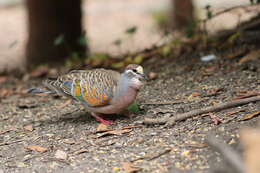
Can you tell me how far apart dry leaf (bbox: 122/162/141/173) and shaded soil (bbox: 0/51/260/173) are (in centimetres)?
4

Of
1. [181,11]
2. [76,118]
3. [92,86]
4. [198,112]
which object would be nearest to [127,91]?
[92,86]

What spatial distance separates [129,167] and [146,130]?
29.8 inches

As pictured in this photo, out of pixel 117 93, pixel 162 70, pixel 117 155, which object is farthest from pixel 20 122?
pixel 162 70

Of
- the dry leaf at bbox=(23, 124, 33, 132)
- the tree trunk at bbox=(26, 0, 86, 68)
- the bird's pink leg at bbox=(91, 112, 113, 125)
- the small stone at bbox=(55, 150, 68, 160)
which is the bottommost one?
the small stone at bbox=(55, 150, 68, 160)

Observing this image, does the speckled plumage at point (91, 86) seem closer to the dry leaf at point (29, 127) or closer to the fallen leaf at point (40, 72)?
the dry leaf at point (29, 127)

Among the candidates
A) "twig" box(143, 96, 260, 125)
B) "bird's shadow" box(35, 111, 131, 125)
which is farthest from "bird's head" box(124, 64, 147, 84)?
"bird's shadow" box(35, 111, 131, 125)

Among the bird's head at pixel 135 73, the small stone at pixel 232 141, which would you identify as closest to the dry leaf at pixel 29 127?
the bird's head at pixel 135 73

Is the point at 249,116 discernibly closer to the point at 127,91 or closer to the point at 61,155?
the point at 127,91

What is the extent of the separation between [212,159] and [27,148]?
1.83m

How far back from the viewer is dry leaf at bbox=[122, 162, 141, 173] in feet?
11.3

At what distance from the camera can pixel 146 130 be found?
422 centimetres

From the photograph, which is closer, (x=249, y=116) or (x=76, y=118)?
(x=249, y=116)

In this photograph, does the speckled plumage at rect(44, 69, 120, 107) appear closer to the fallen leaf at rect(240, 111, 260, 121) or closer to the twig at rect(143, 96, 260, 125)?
the twig at rect(143, 96, 260, 125)

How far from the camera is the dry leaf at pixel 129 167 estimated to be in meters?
3.45
